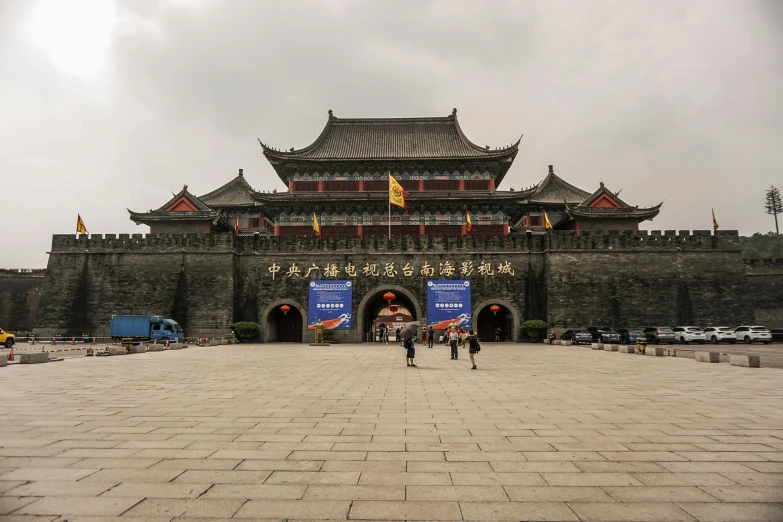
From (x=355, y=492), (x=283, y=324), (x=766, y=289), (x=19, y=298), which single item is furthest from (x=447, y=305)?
(x=19, y=298)

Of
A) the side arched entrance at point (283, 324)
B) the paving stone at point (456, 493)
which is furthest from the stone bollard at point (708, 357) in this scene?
the side arched entrance at point (283, 324)

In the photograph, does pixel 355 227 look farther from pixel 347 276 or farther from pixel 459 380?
pixel 459 380

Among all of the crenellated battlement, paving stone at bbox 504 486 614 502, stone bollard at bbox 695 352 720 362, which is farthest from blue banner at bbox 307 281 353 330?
paving stone at bbox 504 486 614 502

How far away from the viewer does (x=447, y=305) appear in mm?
23969

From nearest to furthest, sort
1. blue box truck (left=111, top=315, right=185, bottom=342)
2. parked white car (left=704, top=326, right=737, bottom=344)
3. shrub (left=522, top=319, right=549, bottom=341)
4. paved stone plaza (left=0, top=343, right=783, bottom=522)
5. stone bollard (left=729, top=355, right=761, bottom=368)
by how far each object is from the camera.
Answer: paved stone plaza (left=0, top=343, right=783, bottom=522)
stone bollard (left=729, top=355, right=761, bottom=368)
blue box truck (left=111, top=315, right=185, bottom=342)
parked white car (left=704, top=326, right=737, bottom=344)
shrub (left=522, top=319, right=549, bottom=341)

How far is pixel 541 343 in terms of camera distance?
22984 millimetres

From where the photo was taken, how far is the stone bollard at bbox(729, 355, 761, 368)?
1105 cm

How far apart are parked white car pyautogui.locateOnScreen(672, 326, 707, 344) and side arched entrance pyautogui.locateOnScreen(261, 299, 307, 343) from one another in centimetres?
1865

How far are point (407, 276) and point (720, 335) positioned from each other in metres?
15.5

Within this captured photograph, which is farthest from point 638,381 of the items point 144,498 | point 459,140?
point 459,140

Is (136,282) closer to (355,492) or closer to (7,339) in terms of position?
(7,339)

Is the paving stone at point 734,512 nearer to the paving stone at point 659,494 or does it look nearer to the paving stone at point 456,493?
the paving stone at point 659,494

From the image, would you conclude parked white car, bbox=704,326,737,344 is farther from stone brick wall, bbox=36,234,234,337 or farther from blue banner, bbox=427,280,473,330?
stone brick wall, bbox=36,234,234,337

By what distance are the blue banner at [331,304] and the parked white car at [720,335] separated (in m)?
17.7
